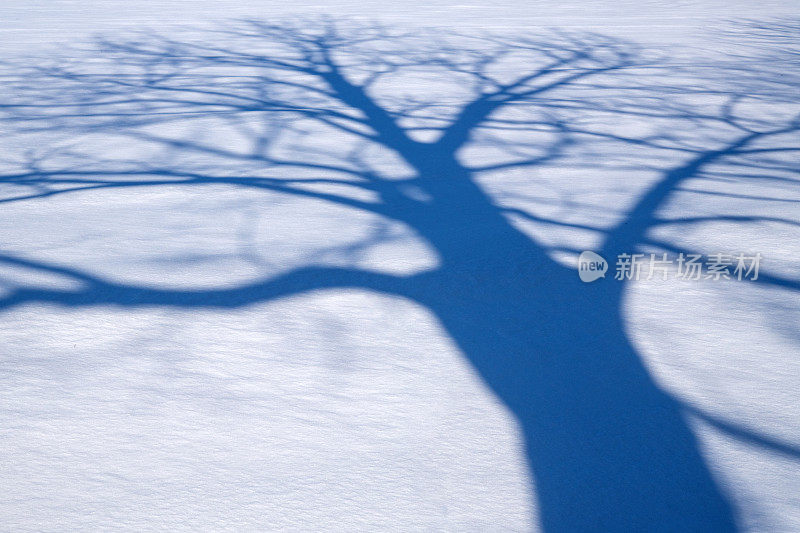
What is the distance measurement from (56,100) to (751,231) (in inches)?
258

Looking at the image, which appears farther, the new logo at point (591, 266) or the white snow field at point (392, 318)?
the new logo at point (591, 266)

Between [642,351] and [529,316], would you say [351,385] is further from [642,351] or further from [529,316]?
[642,351]

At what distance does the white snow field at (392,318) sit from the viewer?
221 centimetres

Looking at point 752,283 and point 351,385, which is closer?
point 351,385

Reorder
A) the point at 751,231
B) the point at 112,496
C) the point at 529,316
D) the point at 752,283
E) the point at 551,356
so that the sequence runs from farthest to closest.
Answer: the point at 751,231
the point at 752,283
the point at 529,316
the point at 551,356
the point at 112,496

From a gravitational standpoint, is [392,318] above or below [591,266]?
below

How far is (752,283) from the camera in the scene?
3590 mm

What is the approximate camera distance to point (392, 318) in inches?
126

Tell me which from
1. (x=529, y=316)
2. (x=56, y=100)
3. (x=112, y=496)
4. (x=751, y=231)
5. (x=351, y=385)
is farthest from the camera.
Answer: (x=56, y=100)

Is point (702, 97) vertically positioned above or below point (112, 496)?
above

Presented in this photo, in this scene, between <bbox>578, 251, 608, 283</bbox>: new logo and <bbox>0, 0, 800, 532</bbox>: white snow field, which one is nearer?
<bbox>0, 0, 800, 532</bbox>: white snow field

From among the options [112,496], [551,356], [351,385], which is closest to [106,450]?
[112,496]

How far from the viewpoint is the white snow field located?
2.21m

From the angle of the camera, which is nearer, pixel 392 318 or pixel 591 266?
pixel 392 318
